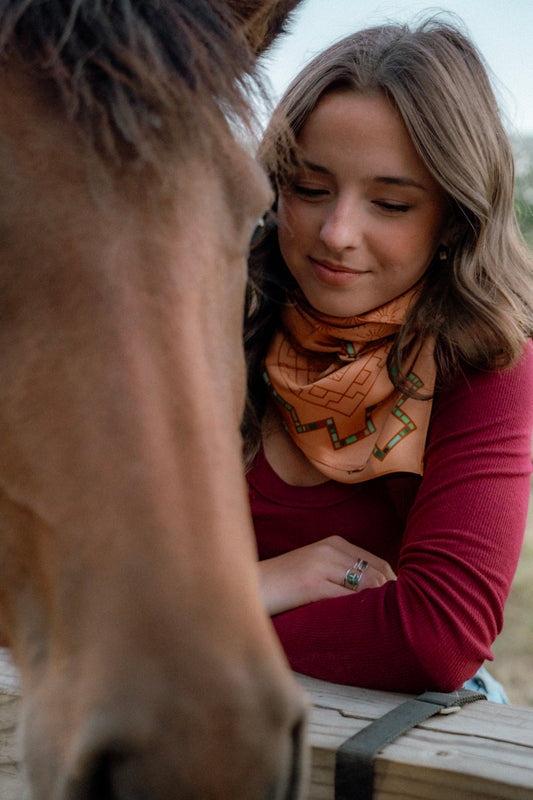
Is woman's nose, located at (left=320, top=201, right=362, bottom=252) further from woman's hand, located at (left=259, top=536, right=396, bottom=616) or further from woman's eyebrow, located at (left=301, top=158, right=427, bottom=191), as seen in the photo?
woman's hand, located at (left=259, top=536, right=396, bottom=616)

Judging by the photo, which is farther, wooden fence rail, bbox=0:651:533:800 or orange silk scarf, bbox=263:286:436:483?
orange silk scarf, bbox=263:286:436:483

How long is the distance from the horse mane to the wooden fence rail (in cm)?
97

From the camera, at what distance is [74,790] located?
0.87 meters

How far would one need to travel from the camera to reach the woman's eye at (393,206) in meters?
2.01

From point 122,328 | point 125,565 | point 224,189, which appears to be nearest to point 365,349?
point 224,189

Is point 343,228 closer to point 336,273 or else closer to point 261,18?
point 336,273

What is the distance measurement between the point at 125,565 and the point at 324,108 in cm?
151

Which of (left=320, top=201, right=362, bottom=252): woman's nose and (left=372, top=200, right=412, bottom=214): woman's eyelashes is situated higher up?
(left=372, top=200, right=412, bottom=214): woman's eyelashes

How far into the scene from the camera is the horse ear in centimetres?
167

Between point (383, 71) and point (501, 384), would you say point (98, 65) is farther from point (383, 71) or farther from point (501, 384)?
point (501, 384)

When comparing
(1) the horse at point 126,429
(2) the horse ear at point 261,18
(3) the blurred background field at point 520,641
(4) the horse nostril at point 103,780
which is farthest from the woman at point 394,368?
(3) the blurred background field at point 520,641

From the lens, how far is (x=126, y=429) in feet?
3.22

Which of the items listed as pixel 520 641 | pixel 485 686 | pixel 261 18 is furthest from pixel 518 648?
pixel 261 18

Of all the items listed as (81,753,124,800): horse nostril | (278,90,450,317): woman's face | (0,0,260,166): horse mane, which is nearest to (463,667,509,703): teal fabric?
(278,90,450,317): woman's face
